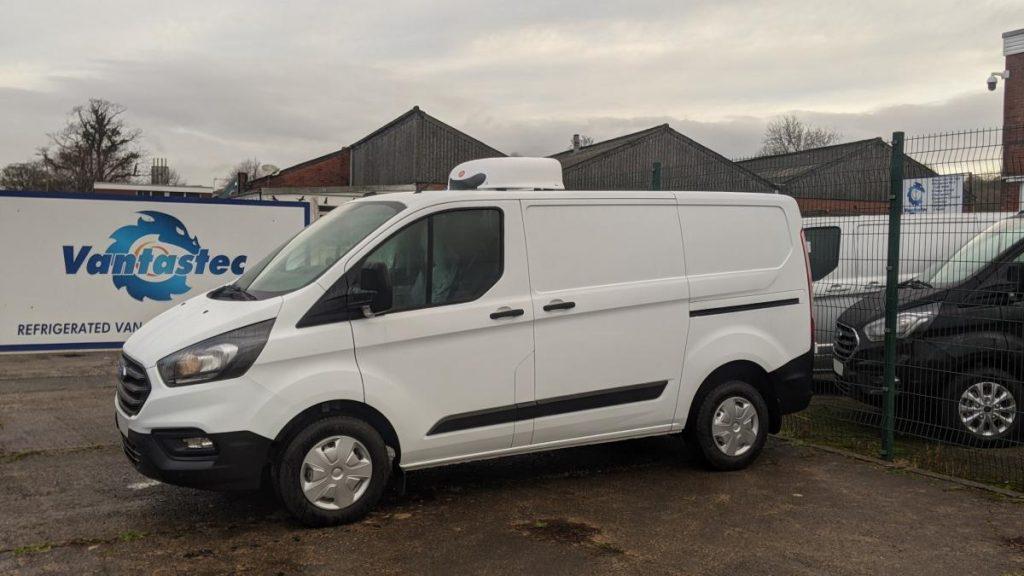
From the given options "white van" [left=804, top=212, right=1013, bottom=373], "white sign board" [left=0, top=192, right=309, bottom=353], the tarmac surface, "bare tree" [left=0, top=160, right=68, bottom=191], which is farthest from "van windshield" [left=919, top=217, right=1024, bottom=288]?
"bare tree" [left=0, top=160, right=68, bottom=191]

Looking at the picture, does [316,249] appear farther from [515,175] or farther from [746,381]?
[746,381]

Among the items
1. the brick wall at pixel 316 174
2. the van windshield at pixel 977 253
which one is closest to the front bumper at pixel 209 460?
the van windshield at pixel 977 253

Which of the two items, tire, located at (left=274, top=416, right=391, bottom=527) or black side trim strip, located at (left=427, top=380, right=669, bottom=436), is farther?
black side trim strip, located at (left=427, top=380, right=669, bottom=436)

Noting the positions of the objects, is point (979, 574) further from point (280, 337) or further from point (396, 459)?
point (280, 337)

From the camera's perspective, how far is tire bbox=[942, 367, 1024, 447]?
641cm

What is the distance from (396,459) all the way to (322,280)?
120 centimetres

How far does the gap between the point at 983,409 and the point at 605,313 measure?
10.6 feet

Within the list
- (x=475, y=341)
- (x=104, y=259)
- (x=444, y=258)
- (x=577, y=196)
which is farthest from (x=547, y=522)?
(x=104, y=259)

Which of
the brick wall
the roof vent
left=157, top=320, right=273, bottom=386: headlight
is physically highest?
the brick wall

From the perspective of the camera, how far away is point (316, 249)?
5.49 m

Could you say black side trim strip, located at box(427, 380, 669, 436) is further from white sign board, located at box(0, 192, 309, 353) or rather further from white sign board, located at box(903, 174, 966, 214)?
white sign board, located at box(0, 192, 309, 353)

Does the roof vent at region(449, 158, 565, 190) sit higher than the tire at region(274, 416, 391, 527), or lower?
higher

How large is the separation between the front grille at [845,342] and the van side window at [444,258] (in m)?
3.79

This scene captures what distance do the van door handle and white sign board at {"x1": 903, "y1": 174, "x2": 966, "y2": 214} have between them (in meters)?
3.22
